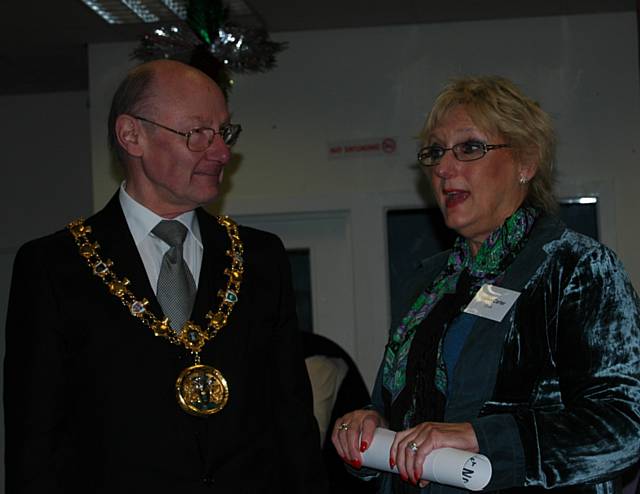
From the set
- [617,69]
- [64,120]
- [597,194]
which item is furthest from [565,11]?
[64,120]

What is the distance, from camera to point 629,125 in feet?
16.3

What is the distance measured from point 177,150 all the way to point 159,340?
16.0 inches

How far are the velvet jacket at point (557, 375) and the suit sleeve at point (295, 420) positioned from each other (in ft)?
0.99

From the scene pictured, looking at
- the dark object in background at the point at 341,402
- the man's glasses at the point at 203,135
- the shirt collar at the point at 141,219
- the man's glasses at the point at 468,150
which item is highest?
the man's glasses at the point at 203,135

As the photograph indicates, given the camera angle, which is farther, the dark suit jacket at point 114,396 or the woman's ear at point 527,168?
the woman's ear at point 527,168

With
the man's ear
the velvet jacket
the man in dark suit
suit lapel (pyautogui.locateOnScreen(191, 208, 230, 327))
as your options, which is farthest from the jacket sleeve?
the man's ear

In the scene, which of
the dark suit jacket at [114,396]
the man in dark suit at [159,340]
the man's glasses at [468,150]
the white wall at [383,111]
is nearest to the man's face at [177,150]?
the man in dark suit at [159,340]

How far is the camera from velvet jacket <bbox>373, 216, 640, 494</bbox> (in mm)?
1764

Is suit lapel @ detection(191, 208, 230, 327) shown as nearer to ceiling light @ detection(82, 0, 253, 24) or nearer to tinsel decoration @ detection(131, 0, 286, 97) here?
tinsel decoration @ detection(131, 0, 286, 97)

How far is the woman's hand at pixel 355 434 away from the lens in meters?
1.94

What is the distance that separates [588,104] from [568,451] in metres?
3.53

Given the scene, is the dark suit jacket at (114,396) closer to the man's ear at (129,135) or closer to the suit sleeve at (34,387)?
the suit sleeve at (34,387)

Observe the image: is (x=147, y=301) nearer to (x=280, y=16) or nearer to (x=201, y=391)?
(x=201, y=391)

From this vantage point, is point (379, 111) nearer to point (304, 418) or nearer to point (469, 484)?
point (304, 418)
